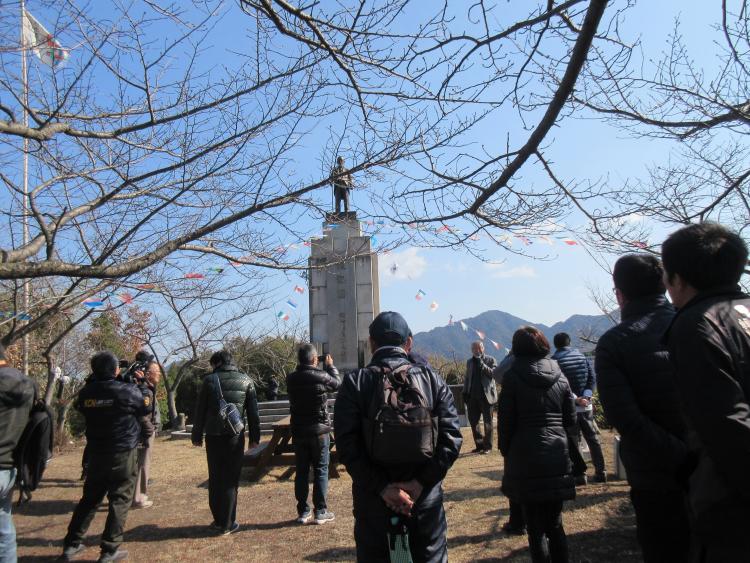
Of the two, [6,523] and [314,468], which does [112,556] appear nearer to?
[6,523]

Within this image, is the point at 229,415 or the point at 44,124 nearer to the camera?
the point at 44,124

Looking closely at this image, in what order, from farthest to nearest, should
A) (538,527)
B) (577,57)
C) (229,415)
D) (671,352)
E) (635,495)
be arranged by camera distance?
(229,415) → (538,527) → (635,495) → (577,57) → (671,352)

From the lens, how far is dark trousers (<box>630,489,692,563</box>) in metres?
2.35

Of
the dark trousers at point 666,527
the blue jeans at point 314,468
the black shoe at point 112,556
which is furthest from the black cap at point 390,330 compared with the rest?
the black shoe at point 112,556

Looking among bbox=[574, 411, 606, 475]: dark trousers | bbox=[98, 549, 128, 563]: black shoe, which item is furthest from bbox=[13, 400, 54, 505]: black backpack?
bbox=[574, 411, 606, 475]: dark trousers

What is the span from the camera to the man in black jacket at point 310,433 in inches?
209

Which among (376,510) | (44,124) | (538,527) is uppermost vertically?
(44,124)

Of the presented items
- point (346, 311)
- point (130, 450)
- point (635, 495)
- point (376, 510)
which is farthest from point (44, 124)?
point (346, 311)

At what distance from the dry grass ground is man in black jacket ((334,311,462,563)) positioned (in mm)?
1746

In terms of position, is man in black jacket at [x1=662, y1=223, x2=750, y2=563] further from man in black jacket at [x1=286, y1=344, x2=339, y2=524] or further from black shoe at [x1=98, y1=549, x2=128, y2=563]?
black shoe at [x1=98, y1=549, x2=128, y2=563]

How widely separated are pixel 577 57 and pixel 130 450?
4475mm

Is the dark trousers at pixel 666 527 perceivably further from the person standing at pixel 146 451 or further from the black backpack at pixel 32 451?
the person standing at pixel 146 451

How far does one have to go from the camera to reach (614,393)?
2436 millimetres

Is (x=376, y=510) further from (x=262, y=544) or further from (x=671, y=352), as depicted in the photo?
(x=262, y=544)
